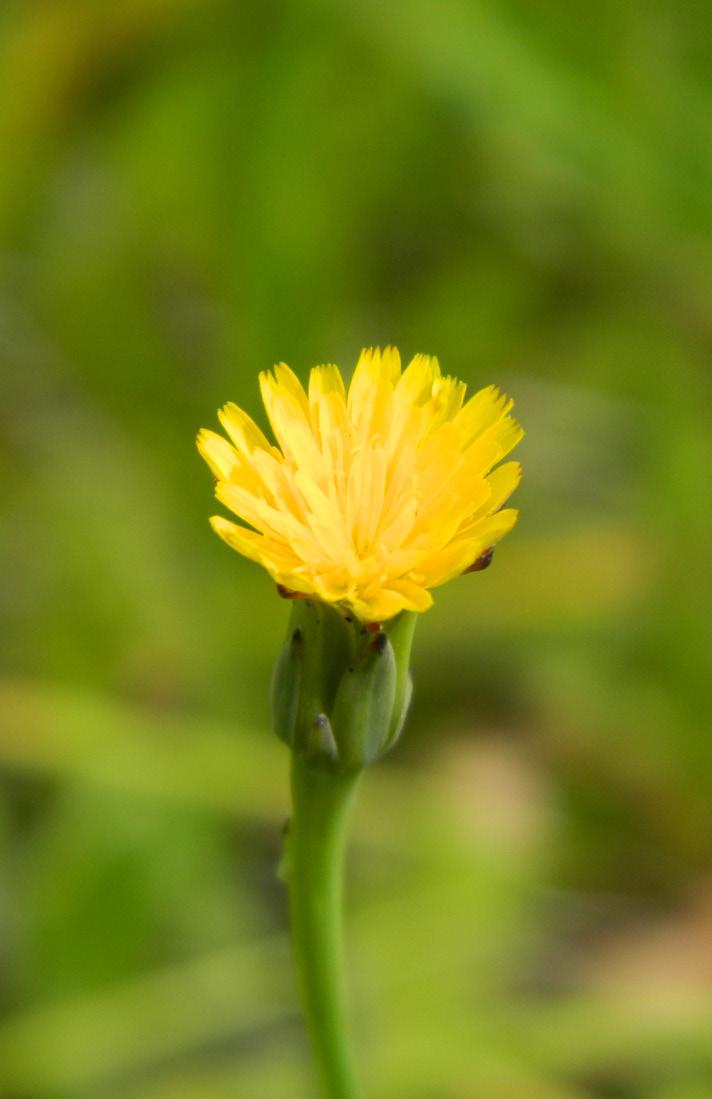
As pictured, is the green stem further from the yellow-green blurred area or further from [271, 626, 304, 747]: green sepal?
the yellow-green blurred area

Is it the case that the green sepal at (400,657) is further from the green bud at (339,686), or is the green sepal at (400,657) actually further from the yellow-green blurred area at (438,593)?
the yellow-green blurred area at (438,593)

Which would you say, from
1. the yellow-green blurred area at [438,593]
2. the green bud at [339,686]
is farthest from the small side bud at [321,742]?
the yellow-green blurred area at [438,593]

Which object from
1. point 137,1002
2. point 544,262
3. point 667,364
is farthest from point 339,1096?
point 544,262

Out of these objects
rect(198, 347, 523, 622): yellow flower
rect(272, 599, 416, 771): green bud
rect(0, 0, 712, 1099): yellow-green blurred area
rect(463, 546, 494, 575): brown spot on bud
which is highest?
rect(0, 0, 712, 1099): yellow-green blurred area

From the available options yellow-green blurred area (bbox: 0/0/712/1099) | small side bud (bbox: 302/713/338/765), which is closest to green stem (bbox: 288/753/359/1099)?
small side bud (bbox: 302/713/338/765)

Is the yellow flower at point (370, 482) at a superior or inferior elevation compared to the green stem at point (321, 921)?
superior

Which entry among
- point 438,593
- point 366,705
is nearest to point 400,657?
point 366,705
